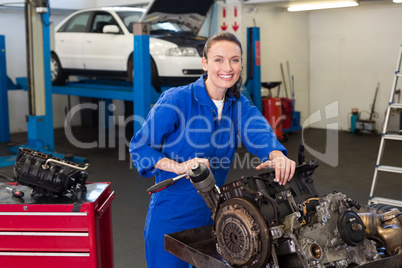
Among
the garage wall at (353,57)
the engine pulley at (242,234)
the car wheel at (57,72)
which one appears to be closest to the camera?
the engine pulley at (242,234)

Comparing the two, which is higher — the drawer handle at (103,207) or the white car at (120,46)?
the white car at (120,46)

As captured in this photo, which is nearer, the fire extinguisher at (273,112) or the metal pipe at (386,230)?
the metal pipe at (386,230)


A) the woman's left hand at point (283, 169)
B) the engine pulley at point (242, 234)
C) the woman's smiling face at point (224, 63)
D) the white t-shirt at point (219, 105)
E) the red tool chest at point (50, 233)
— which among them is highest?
the woman's smiling face at point (224, 63)

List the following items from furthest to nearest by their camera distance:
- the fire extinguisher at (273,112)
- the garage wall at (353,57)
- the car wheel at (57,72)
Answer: the garage wall at (353,57) → the fire extinguisher at (273,112) → the car wheel at (57,72)

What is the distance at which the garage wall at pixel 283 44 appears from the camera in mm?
9375

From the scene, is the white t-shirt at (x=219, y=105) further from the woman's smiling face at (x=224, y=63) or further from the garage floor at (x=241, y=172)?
the garage floor at (x=241, y=172)

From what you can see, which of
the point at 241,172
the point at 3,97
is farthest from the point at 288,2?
the point at 3,97

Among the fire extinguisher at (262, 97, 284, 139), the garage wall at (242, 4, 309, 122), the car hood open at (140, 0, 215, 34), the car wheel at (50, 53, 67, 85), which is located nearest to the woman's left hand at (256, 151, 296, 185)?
the car hood open at (140, 0, 215, 34)

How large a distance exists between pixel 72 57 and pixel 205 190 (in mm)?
6984

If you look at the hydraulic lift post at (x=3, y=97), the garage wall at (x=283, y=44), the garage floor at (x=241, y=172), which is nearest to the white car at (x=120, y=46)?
the hydraulic lift post at (x=3, y=97)

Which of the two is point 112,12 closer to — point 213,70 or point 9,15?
point 9,15

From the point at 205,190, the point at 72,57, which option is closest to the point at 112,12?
the point at 72,57

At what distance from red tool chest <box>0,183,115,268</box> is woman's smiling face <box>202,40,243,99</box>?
0.89 metres

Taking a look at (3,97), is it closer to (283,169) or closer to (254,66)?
(254,66)
